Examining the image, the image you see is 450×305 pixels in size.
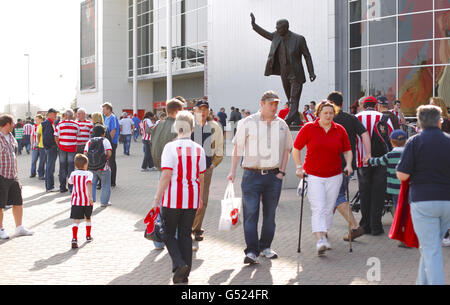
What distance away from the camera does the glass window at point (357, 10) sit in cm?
2647

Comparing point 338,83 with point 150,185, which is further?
point 338,83

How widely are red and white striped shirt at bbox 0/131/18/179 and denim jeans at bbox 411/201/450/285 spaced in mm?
Answer: 5960

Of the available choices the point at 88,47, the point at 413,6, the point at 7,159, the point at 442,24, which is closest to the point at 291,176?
the point at 7,159

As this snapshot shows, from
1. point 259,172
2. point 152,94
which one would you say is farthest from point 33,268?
point 152,94

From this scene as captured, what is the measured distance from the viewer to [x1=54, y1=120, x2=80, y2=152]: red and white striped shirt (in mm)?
12553

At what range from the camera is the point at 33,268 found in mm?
6473

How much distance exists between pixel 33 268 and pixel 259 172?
284 cm

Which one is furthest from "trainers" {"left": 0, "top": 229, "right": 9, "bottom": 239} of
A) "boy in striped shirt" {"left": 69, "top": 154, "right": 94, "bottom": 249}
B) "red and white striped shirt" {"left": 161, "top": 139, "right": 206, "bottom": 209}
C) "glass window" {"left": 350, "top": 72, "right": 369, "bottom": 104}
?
"glass window" {"left": 350, "top": 72, "right": 369, "bottom": 104}

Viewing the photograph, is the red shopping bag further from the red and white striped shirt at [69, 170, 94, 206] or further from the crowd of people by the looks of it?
the red and white striped shirt at [69, 170, 94, 206]

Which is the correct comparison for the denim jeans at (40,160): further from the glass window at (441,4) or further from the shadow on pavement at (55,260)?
the glass window at (441,4)

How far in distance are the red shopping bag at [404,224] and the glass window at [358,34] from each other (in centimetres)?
2290

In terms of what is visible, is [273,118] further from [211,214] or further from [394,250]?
[211,214]

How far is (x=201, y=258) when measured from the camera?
684cm

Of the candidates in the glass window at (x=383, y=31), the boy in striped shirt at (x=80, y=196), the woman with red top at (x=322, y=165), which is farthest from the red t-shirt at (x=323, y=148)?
the glass window at (x=383, y=31)
